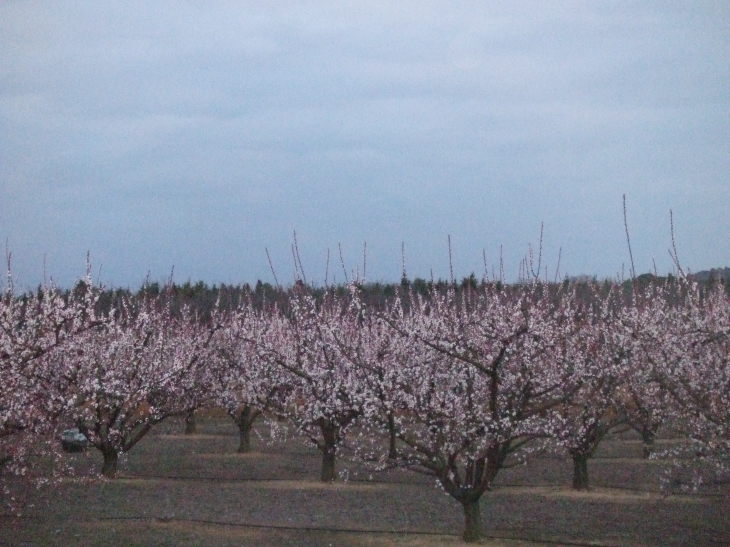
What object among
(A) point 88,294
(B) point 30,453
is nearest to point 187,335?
(A) point 88,294

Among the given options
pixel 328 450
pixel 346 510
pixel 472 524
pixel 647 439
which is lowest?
pixel 346 510

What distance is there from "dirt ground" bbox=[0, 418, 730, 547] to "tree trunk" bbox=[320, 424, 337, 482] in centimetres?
25

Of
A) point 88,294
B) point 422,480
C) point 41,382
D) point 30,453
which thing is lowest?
point 422,480

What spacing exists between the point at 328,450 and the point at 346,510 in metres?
2.21

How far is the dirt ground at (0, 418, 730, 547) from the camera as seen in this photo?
11.3 metres

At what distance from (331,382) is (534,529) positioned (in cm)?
355

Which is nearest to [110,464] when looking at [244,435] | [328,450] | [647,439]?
[328,450]

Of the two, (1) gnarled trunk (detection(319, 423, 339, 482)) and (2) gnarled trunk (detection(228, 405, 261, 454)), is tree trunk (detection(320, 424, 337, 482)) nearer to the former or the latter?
(1) gnarled trunk (detection(319, 423, 339, 482))

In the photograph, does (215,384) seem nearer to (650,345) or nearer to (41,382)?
(41,382)

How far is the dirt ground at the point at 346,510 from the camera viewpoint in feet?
37.0

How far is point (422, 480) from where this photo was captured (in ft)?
56.9

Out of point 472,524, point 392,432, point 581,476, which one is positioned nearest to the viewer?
point 472,524

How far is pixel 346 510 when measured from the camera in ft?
44.4

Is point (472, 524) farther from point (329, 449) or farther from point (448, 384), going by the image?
point (329, 449)
